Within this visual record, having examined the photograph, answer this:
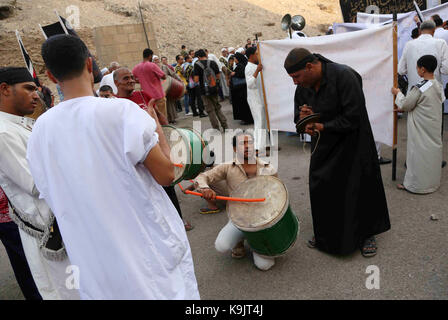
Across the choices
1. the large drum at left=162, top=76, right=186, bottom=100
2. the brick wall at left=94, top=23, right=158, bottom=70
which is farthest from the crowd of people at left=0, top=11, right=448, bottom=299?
the brick wall at left=94, top=23, right=158, bottom=70

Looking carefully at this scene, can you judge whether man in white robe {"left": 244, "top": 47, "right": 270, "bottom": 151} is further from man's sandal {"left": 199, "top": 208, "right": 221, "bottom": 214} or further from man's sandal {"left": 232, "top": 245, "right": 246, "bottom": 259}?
man's sandal {"left": 232, "top": 245, "right": 246, "bottom": 259}

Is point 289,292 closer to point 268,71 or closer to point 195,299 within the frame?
point 195,299

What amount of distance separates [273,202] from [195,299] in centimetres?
140

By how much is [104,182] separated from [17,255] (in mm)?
1826

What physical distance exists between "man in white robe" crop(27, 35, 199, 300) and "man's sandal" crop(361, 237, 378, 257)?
217cm

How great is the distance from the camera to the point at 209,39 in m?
28.5

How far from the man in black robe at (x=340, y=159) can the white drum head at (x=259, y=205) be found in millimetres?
438

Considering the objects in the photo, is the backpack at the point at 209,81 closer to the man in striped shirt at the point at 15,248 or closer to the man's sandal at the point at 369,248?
the man's sandal at the point at 369,248

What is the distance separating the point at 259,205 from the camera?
2.92m

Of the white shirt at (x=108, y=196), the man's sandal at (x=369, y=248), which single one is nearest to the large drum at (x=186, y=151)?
the white shirt at (x=108, y=196)

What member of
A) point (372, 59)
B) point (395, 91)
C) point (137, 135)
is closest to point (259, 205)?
Result: point (137, 135)

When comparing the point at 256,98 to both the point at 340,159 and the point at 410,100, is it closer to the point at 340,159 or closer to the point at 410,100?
the point at 410,100

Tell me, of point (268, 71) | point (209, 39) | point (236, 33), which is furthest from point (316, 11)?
point (268, 71)

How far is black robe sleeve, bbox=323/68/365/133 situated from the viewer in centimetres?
279
